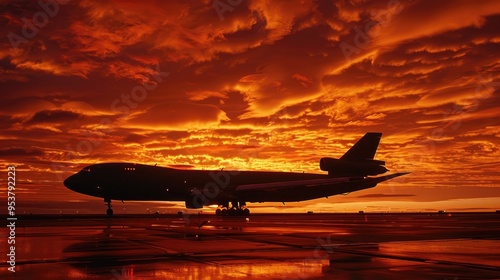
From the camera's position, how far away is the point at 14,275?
1068cm

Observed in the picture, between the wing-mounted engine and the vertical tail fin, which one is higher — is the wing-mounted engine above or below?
below

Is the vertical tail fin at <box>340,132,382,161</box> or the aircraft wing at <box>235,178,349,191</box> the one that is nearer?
the aircraft wing at <box>235,178,349,191</box>

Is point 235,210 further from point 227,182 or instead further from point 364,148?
point 364,148

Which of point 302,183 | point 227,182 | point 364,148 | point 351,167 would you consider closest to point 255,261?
point 302,183

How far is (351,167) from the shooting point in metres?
69.6

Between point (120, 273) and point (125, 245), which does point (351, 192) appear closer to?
point (125, 245)

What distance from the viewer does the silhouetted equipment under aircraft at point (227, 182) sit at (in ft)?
191

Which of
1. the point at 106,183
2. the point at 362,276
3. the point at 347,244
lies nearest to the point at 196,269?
the point at 362,276

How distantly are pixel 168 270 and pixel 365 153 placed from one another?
6309 cm

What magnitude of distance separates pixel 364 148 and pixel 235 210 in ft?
69.7

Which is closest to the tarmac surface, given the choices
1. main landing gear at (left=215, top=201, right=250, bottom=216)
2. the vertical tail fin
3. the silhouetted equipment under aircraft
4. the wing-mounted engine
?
the silhouetted equipment under aircraft

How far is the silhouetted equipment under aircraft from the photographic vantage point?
58344 millimetres

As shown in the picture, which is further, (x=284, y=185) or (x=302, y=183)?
(x=302, y=183)

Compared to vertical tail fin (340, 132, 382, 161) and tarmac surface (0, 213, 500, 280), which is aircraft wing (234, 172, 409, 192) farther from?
tarmac surface (0, 213, 500, 280)
